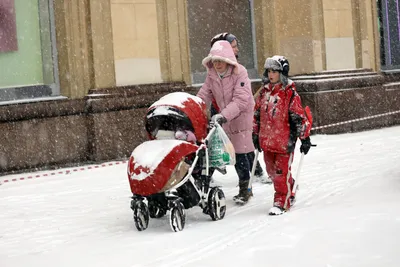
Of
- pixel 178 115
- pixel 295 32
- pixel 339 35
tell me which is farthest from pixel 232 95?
pixel 339 35

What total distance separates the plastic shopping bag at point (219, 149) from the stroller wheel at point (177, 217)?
686 mm

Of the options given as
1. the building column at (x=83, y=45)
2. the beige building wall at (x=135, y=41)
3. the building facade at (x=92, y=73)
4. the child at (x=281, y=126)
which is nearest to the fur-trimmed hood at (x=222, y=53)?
the child at (x=281, y=126)

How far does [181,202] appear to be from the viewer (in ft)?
24.1

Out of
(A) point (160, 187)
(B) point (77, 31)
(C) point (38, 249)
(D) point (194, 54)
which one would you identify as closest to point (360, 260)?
(A) point (160, 187)

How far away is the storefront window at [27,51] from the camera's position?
12.5 meters

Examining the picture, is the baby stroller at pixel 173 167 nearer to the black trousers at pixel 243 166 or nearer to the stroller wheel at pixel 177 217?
the stroller wheel at pixel 177 217

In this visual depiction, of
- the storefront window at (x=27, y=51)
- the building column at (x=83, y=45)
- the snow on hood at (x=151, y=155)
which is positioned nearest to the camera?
the snow on hood at (x=151, y=155)

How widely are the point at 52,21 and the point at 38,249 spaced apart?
6592mm

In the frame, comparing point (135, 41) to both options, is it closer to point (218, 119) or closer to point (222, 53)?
point (222, 53)

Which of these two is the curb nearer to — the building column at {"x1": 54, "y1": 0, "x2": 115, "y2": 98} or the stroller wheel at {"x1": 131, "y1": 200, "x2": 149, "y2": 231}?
the building column at {"x1": 54, "y1": 0, "x2": 115, "y2": 98}

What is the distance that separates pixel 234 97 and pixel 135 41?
526 cm

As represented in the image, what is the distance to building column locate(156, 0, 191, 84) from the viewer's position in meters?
13.5

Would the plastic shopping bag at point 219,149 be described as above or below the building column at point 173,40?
below

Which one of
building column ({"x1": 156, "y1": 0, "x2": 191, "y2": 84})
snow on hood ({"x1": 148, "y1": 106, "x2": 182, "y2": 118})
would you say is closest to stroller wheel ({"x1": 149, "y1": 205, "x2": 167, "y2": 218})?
snow on hood ({"x1": 148, "y1": 106, "x2": 182, "y2": 118})
